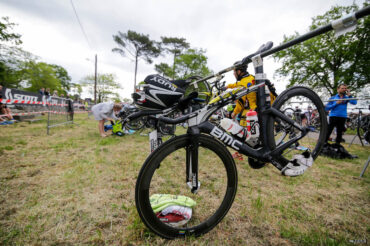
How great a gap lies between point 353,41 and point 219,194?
22.6 m

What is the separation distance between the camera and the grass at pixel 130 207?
1411 mm

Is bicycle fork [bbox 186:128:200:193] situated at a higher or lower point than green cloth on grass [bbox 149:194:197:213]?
higher

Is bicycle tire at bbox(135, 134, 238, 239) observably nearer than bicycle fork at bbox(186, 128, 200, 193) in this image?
Yes

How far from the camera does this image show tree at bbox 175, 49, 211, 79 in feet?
101

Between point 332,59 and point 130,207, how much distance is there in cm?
2390

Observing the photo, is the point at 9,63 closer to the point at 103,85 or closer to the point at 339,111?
the point at 103,85

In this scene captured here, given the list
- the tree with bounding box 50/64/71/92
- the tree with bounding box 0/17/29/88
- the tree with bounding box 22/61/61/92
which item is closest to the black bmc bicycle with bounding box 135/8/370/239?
the tree with bounding box 0/17/29/88

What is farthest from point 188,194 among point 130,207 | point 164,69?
point 164,69

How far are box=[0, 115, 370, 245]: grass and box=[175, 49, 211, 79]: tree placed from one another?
3071cm

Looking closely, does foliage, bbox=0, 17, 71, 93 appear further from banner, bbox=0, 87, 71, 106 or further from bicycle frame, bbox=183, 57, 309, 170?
bicycle frame, bbox=183, 57, 309, 170

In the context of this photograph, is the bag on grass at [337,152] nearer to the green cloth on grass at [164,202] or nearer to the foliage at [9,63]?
the green cloth on grass at [164,202]

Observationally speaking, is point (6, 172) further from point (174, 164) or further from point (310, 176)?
point (310, 176)

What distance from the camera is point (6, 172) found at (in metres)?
2.52

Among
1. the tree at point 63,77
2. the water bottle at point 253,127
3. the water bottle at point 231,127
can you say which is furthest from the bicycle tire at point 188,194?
the tree at point 63,77
